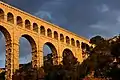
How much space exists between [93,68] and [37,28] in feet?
90.7

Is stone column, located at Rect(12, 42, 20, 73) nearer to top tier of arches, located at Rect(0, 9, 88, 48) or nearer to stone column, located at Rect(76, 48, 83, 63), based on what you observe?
top tier of arches, located at Rect(0, 9, 88, 48)

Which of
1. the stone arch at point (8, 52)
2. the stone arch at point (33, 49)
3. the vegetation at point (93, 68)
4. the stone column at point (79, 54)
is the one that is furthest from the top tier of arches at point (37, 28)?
the vegetation at point (93, 68)

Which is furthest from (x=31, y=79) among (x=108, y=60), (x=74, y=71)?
(x=108, y=60)

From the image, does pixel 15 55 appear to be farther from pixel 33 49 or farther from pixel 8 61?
pixel 33 49

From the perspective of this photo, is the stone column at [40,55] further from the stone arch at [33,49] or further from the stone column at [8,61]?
the stone column at [8,61]

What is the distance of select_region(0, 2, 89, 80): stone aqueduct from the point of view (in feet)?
180

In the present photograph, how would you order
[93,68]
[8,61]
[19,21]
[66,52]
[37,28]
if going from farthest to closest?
1. [66,52]
2. [37,28]
3. [19,21]
4. [8,61]
5. [93,68]

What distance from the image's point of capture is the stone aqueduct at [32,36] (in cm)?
5497

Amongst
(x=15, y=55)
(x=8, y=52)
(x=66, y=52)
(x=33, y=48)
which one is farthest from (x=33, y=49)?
(x=66, y=52)

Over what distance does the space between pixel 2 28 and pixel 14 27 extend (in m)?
2.68

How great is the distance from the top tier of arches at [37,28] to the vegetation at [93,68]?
371 inches

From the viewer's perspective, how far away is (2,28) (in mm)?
54594

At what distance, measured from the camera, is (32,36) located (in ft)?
199

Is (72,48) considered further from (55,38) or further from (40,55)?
(40,55)
